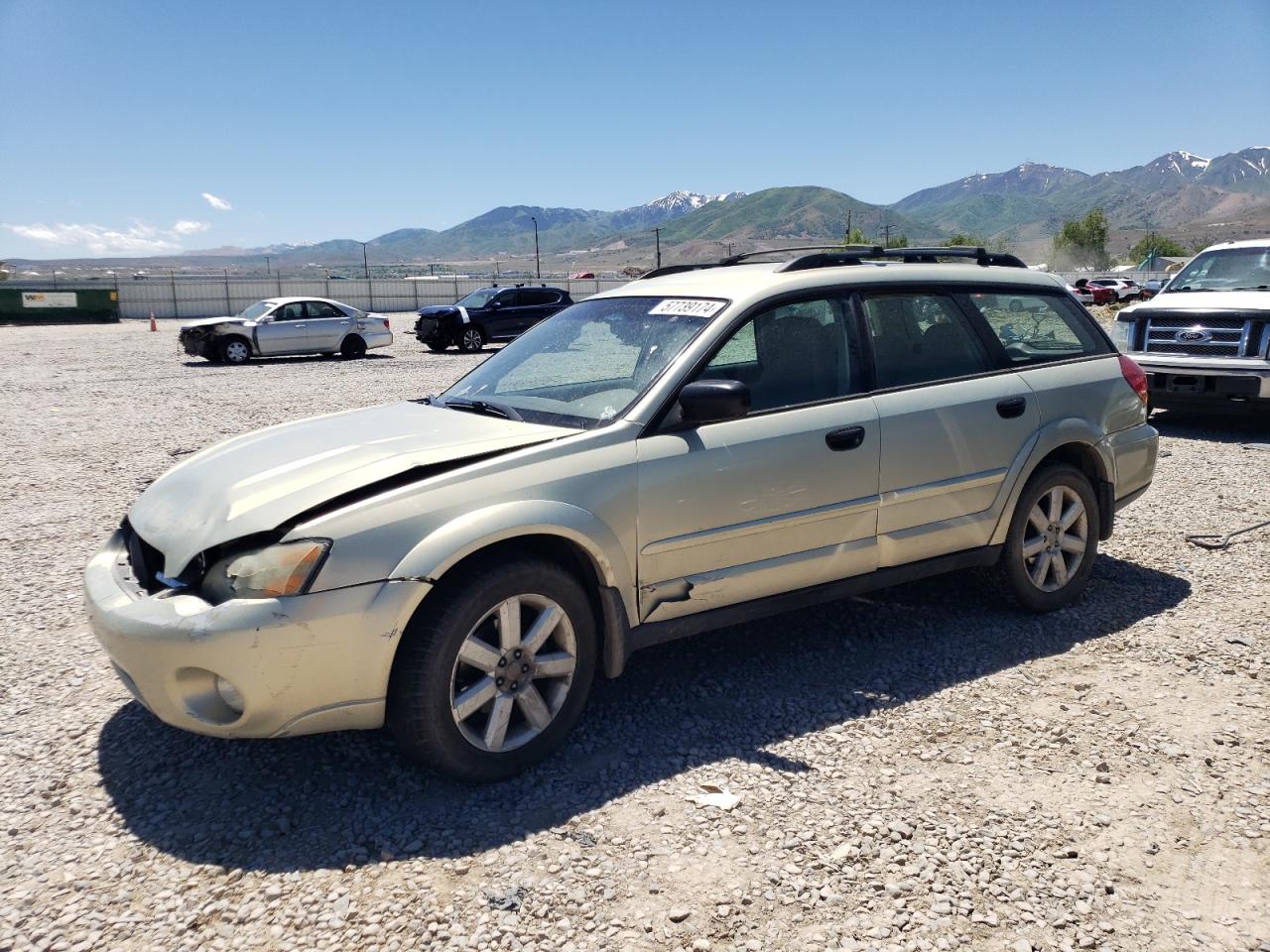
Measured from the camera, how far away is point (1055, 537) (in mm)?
4961

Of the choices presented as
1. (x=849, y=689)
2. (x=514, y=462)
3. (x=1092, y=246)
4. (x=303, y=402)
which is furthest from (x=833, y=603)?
(x=1092, y=246)

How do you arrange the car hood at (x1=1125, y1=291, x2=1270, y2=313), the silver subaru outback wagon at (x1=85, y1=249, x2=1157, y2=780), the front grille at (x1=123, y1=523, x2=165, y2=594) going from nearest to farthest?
the silver subaru outback wagon at (x1=85, y1=249, x2=1157, y2=780) < the front grille at (x1=123, y1=523, x2=165, y2=594) < the car hood at (x1=1125, y1=291, x2=1270, y2=313)

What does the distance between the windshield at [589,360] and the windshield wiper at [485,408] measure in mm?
32

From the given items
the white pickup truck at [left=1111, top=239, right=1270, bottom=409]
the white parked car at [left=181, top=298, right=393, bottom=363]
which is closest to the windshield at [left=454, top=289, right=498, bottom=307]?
the white parked car at [left=181, top=298, right=393, bottom=363]

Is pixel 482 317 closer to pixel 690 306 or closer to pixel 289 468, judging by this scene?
pixel 690 306

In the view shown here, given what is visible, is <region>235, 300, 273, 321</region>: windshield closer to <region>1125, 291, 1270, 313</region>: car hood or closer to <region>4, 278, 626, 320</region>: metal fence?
<region>1125, 291, 1270, 313</region>: car hood

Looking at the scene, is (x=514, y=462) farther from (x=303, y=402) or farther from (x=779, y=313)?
(x=303, y=402)

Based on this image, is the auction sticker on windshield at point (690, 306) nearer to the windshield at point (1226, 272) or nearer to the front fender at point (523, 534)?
the front fender at point (523, 534)

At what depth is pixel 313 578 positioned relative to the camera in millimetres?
3020

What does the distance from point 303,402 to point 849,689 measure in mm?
11931

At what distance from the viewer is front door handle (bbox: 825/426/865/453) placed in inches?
160

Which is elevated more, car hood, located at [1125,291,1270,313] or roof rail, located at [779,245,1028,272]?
roof rail, located at [779,245,1028,272]

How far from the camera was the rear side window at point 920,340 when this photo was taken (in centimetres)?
444

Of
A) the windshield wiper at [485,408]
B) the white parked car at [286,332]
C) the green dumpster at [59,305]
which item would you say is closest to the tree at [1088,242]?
the green dumpster at [59,305]
